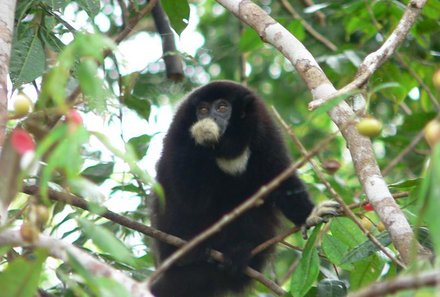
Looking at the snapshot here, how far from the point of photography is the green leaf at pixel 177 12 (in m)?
4.26

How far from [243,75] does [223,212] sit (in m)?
2.48

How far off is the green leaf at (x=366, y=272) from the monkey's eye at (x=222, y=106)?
1.68 metres

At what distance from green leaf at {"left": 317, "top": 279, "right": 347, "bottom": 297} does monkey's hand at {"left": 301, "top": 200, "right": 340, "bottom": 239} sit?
0.34 m

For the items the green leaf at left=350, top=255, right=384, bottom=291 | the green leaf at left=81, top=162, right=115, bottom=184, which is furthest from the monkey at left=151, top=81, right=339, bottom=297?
the green leaf at left=350, top=255, right=384, bottom=291

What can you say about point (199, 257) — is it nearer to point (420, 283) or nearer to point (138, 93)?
point (138, 93)

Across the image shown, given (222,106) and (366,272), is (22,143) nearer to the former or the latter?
(366,272)

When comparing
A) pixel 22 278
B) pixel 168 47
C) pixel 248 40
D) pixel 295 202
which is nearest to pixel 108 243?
pixel 22 278

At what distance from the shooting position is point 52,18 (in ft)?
13.5

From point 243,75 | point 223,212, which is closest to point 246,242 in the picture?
point 223,212

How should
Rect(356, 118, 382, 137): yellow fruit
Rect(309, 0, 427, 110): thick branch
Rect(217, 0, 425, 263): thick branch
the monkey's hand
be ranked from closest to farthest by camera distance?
Rect(356, 118, 382, 137): yellow fruit
Rect(217, 0, 425, 263): thick branch
Rect(309, 0, 427, 110): thick branch
the monkey's hand

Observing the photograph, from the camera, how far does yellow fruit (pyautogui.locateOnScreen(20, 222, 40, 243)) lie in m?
1.92

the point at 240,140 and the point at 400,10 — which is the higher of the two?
the point at 400,10

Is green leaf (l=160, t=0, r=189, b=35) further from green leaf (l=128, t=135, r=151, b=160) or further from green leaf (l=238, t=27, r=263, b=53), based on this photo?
green leaf (l=238, t=27, r=263, b=53)

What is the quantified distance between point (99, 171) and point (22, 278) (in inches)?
106
